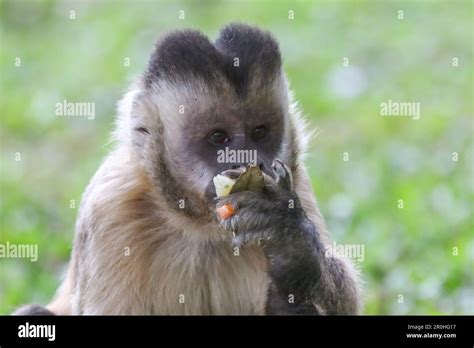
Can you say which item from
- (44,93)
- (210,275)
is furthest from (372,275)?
(44,93)

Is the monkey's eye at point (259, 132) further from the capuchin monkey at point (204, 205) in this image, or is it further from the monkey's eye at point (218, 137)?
the monkey's eye at point (218, 137)

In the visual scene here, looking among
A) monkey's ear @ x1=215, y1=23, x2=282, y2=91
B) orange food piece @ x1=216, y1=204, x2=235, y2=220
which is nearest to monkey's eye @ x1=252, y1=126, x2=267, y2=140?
monkey's ear @ x1=215, y1=23, x2=282, y2=91

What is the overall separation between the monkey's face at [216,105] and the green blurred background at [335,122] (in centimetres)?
229

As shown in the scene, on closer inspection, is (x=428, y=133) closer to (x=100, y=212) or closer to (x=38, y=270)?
(x=38, y=270)

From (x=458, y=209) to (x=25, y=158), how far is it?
5614 millimetres

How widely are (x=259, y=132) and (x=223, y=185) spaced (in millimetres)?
560

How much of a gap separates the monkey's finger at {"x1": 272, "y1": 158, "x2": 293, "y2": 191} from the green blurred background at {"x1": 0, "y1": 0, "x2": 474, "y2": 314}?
90.9 inches

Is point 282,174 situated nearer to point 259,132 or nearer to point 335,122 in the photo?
point 259,132

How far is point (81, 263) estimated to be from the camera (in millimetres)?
7652

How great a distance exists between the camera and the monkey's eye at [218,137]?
23.0 feet

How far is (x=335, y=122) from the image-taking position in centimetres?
1316
